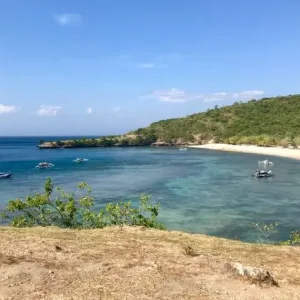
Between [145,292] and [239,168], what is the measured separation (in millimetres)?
82709

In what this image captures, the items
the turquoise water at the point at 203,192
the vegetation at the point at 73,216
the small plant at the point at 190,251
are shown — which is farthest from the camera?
the turquoise water at the point at 203,192

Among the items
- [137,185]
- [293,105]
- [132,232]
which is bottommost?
[137,185]

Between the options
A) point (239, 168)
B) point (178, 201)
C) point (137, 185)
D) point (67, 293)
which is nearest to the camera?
point (67, 293)

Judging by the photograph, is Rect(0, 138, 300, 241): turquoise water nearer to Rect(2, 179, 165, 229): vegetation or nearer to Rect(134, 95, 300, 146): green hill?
Rect(2, 179, 165, 229): vegetation

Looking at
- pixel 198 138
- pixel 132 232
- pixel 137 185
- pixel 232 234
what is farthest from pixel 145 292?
pixel 198 138

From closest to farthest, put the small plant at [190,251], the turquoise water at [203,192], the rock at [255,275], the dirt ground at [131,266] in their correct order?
the dirt ground at [131,266] → the rock at [255,275] → the small plant at [190,251] → the turquoise water at [203,192]

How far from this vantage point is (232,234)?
33.8 metres

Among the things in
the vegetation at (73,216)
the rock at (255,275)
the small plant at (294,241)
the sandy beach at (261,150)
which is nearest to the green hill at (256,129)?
the sandy beach at (261,150)

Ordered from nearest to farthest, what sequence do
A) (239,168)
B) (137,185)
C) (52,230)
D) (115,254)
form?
(115,254) < (52,230) < (137,185) < (239,168)

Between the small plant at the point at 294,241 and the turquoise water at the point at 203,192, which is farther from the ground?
the small plant at the point at 294,241

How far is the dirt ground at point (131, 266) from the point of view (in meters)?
11.1

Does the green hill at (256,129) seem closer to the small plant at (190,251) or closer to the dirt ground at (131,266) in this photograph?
the dirt ground at (131,266)

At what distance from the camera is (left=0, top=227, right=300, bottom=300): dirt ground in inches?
438

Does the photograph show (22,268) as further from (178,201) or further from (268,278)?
(178,201)
